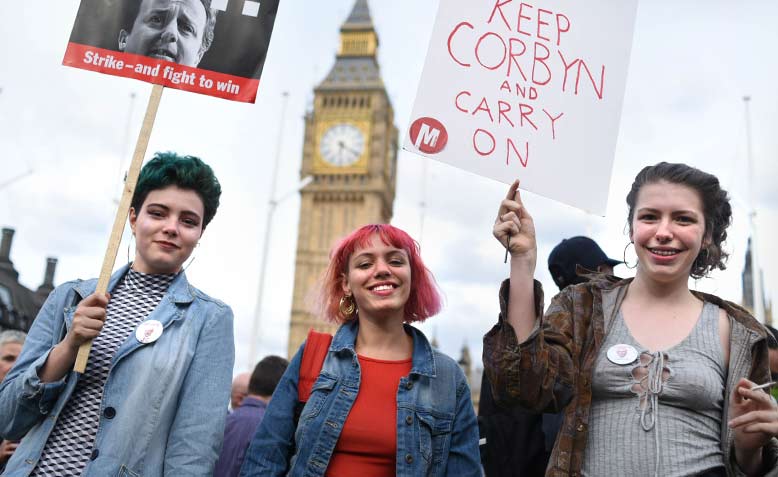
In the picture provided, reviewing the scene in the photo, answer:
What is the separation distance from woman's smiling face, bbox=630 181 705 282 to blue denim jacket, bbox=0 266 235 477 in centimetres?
140

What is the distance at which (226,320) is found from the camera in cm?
266

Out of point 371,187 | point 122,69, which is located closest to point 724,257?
point 122,69

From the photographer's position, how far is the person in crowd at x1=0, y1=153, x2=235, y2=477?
230 cm

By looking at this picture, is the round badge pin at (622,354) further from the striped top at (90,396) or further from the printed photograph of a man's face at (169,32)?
the printed photograph of a man's face at (169,32)

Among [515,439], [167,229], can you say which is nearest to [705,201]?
[515,439]

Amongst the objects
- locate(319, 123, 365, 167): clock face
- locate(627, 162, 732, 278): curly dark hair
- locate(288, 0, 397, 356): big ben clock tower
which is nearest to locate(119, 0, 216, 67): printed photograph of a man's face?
locate(627, 162, 732, 278): curly dark hair

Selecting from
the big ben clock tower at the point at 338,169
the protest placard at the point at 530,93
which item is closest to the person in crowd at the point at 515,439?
the protest placard at the point at 530,93

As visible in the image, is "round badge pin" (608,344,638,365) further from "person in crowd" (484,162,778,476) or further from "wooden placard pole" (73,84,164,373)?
"wooden placard pole" (73,84,164,373)

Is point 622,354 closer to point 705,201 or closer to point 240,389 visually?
point 705,201

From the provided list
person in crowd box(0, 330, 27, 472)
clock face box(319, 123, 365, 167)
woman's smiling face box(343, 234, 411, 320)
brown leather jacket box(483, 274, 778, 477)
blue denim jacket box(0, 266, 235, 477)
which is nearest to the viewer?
brown leather jacket box(483, 274, 778, 477)

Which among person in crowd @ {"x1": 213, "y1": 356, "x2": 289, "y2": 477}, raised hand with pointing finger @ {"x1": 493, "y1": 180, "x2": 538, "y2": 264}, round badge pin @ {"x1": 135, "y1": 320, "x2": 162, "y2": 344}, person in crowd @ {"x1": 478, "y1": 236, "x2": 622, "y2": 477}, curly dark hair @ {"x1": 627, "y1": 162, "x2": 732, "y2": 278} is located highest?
curly dark hair @ {"x1": 627, "y1": 162, "x2": 732, "y2": 278}

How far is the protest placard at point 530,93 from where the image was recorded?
2.56 metres

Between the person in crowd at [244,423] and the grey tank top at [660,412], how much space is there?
2.05 meters

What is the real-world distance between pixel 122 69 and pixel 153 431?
1.29 meters
